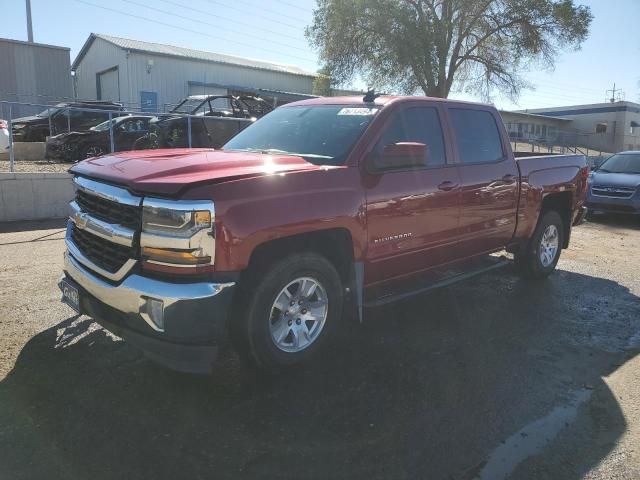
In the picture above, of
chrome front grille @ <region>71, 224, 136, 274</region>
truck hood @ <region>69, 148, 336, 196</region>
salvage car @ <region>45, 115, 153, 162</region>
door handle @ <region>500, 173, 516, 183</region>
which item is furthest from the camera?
salvage car @ <region>45, 115, 153, 162</region>

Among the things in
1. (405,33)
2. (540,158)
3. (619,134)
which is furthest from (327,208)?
(619,134)

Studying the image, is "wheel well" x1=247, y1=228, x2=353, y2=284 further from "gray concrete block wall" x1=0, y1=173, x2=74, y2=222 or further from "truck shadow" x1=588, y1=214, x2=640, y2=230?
"truck shadow" x1=588, y1=214, x2=640, y2=230

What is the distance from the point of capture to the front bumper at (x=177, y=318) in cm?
295

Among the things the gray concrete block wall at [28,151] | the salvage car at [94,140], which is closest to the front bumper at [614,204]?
the salvage car at [94,140]

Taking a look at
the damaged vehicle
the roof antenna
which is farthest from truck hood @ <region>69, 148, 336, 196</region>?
the damaged vehicle

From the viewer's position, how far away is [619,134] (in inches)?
2046

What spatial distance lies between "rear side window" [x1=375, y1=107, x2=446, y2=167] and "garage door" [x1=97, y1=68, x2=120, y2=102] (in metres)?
31.1

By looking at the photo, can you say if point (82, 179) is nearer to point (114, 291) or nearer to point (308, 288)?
point (114, 291)

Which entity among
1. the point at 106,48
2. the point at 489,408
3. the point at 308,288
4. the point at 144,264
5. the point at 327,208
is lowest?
the point at 489,408

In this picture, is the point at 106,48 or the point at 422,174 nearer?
the point at 422,174

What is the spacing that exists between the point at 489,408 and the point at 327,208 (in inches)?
65.2

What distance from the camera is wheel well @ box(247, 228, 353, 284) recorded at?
11.0 ft

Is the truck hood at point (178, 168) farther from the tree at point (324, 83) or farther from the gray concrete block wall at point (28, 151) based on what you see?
the tree at point (324, 83)

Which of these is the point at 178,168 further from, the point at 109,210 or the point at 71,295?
the point at 71,295
